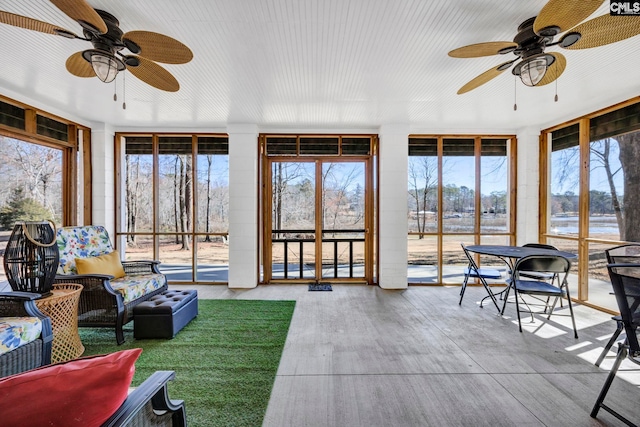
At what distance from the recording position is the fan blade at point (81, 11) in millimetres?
1574

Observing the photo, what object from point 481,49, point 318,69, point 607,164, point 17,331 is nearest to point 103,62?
point 318,69

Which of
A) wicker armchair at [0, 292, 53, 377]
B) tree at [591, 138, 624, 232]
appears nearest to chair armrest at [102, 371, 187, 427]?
wicker armchair at [0, 292, 53, 377]

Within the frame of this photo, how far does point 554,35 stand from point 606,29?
0.88 feet

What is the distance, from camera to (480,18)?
7.17 feet

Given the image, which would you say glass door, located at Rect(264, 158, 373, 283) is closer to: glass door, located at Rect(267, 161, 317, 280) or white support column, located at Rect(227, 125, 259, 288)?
glass door, located at Rect(267, 161, 317, 280)

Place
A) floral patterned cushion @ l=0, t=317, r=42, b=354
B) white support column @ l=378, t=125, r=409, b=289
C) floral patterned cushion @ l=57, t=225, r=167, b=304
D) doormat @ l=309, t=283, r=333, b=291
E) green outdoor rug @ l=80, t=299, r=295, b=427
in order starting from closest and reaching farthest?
floral patterned cushion @ l=0, t=317, r=42, b=354, green outdoor rug @ l=80, t=299, r=295, b=427, floral patterned cushion @ l=57, t=225, r=167, b=304, doormat @ l=309, t=283, r=333, b=291, white support column @ l=378, t=125, r=409, b=289

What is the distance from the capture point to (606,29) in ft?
6.11

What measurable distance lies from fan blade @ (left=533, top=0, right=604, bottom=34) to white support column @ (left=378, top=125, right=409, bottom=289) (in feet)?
9.98

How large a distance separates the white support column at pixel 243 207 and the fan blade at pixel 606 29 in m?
4.18

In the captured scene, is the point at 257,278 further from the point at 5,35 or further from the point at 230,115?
the point at 5,35

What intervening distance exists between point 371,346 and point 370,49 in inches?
110

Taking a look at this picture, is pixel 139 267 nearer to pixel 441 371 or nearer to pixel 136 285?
pixel 136 285

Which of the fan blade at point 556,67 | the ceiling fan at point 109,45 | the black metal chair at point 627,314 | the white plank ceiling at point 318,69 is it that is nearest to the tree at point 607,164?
the white plank ceiling at point 318,69

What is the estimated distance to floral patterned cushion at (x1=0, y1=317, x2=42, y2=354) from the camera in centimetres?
179
